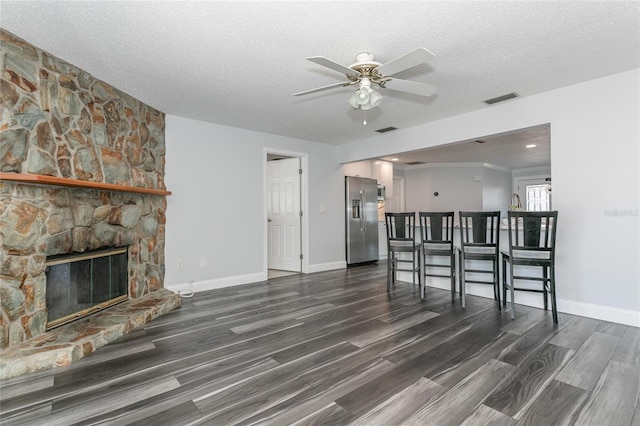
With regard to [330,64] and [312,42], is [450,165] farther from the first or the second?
[330,64]

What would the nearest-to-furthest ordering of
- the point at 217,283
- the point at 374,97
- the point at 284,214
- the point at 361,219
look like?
the point at 374,97 → the point at 217,283 → the point at 284,214 → the point at 361,219

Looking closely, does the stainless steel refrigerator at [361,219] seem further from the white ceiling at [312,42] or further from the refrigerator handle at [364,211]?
the white ceiling at [312,42]

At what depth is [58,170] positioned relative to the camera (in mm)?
2617

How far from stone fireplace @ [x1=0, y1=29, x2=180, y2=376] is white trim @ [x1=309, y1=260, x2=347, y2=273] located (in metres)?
2.54

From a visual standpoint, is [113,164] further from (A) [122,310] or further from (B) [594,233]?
(B) [594,233]

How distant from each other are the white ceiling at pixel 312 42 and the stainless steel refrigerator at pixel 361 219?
284 cm

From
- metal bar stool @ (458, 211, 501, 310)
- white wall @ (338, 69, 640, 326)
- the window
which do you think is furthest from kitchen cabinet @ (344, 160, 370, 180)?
the window

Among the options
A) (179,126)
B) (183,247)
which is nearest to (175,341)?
(183,247)

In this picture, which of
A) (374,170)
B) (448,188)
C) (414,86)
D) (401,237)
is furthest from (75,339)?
(448,188)

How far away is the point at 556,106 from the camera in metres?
3.31

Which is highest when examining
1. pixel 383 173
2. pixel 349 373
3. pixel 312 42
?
pixel 312 42

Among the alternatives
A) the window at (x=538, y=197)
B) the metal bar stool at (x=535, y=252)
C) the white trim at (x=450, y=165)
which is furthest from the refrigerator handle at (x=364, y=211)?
the window at (x=538, y=197)

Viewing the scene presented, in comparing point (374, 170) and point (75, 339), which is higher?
point (374, 170)

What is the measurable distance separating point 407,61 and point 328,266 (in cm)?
419
